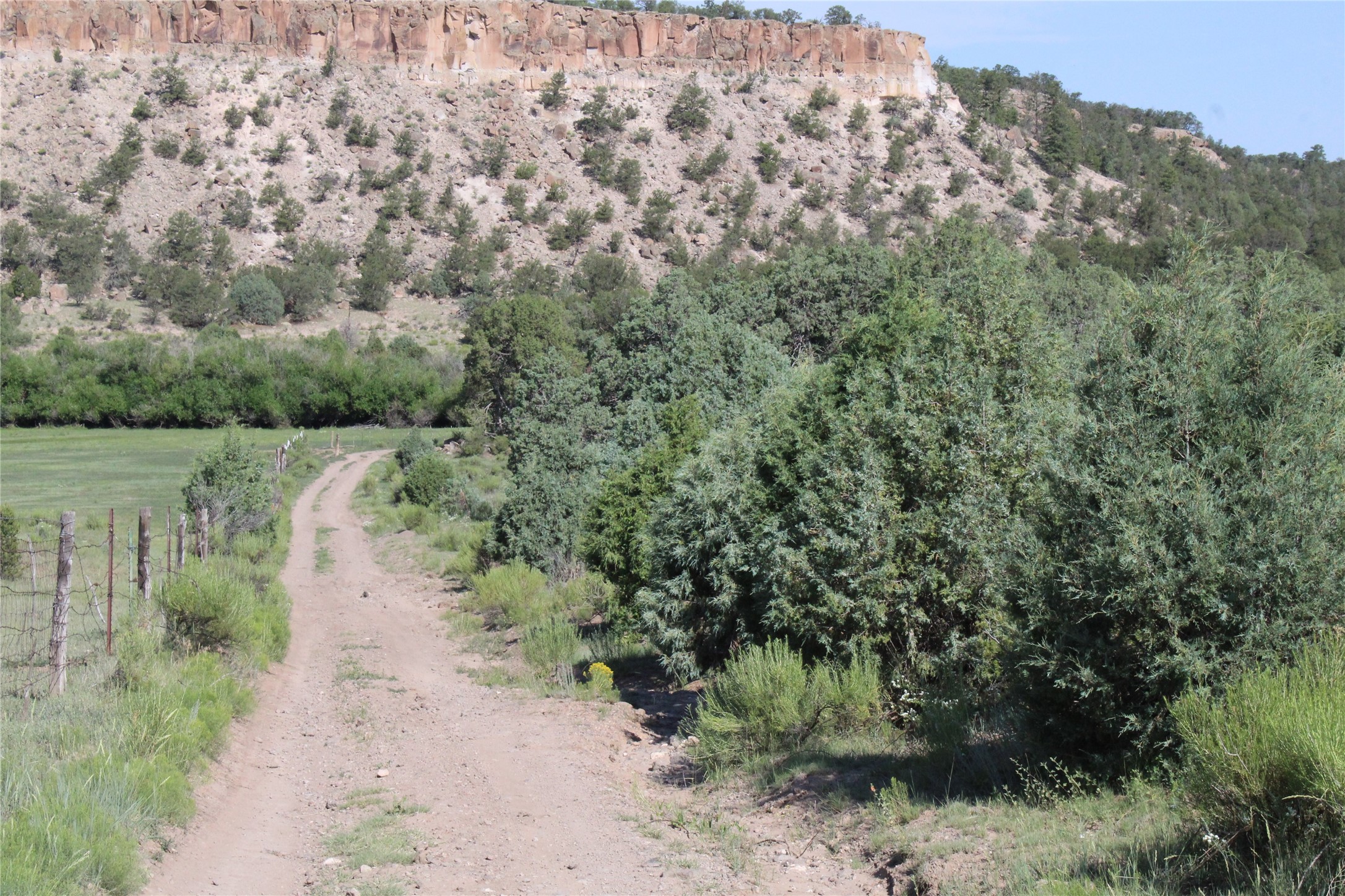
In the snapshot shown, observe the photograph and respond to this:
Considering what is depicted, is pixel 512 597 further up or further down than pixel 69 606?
further down

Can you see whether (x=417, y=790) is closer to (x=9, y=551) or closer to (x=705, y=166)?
(x=9, y=551)

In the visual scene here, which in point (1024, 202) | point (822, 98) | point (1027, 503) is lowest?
point (1027, 503)

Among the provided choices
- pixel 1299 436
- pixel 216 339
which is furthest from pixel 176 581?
pixel 216 339

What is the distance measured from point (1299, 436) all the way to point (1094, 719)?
216 cm

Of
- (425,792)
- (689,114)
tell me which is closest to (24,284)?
(689,114)

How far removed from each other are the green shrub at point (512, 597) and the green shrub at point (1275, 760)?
14666 mm

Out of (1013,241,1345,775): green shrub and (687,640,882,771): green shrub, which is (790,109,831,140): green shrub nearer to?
(687,640,882,771): green shrub

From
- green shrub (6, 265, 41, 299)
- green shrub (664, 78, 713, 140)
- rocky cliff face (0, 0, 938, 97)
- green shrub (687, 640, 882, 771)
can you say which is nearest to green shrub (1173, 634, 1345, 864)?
green shrub (687, 640, 882, 771)

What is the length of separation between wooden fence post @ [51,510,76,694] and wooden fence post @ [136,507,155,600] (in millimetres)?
3127

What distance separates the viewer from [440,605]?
23.1 metres

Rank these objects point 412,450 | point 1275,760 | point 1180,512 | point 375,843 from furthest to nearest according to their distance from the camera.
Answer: point 412,450, point 375,843, point 1180,512, point 1275,760

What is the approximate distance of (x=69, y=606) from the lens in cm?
1023

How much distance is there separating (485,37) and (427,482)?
7153cm

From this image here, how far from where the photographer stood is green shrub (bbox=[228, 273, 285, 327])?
71.8 m
